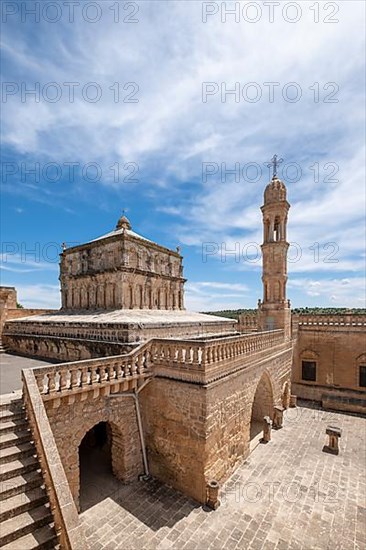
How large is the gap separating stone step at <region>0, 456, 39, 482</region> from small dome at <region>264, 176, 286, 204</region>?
711 inches

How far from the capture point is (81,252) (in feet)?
54.0

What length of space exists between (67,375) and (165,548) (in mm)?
4878

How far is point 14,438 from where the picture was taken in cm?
Result: 570

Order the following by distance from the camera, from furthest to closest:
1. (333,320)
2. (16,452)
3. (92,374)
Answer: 1. (333,320)
2. (92,374)
3. (16,452)

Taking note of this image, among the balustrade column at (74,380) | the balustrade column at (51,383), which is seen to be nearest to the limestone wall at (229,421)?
the balustrade column at (74,380)

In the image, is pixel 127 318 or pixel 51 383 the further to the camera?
pixel 127 318

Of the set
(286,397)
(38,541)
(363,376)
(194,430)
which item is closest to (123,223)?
(194,430)

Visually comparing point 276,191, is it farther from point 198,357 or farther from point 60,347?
point 60,347

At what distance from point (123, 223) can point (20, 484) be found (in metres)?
13.3

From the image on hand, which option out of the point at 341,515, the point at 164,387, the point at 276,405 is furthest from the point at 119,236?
the point at 341,515

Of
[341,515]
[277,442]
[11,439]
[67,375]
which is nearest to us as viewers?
[11,439]

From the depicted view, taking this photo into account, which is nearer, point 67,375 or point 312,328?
point 67,375

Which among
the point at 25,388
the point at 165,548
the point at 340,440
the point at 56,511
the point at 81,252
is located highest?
the point at 81,252

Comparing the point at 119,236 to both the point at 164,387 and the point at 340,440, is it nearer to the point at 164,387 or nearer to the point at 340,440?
the point at 164,387
